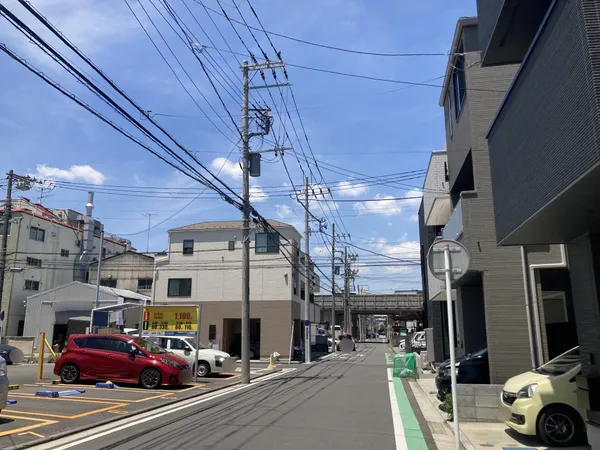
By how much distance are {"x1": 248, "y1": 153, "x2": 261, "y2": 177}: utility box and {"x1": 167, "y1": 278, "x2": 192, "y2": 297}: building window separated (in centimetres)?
1951

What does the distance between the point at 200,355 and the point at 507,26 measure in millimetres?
16647

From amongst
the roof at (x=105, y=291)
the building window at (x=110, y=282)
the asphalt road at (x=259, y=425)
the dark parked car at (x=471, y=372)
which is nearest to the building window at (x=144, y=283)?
the roof at (x=105, y=291)

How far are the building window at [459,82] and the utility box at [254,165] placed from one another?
800cm

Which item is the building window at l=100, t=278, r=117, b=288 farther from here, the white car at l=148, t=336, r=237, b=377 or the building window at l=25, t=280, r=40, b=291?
the white car at l=148, t=336, r=237, b=377

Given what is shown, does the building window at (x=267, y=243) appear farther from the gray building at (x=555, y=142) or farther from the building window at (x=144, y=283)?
the gray building at (x=555, y=142)

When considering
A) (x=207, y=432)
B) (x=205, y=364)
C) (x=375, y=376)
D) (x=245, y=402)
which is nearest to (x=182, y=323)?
(x=205, y=364)

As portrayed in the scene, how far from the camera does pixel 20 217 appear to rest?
38656mm

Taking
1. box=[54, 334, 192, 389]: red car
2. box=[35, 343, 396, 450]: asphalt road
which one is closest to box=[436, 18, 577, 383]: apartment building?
box=[35, 343, 396, 450]: asphalt road

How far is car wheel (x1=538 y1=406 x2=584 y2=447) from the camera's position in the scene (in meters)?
7.55

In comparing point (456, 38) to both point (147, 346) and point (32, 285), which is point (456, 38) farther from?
point (32, 285)

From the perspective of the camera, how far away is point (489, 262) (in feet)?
36.5

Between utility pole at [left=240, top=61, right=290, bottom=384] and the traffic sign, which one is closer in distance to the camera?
the traffic sign

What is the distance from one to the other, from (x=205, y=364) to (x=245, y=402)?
25.5 ft

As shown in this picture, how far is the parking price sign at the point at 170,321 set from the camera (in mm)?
18250
